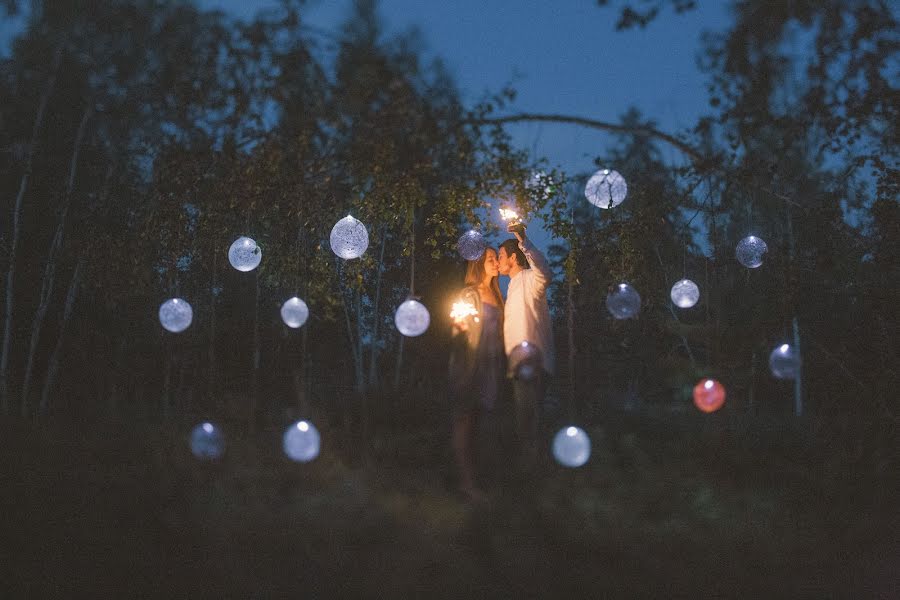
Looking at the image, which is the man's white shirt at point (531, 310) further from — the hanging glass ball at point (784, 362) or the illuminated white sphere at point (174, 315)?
the illuminated white sphere at point (174, 315)

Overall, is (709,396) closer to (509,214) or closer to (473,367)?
(509,214)

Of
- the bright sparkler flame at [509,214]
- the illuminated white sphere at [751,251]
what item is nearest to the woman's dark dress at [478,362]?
the bright sparkler flame at [509,214]

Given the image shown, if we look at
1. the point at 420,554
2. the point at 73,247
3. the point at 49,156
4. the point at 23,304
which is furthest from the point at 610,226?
the point at 23,304

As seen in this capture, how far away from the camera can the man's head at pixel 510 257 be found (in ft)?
21.1

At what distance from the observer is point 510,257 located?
6.46m

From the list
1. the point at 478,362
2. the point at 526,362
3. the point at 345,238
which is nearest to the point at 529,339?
the point at 526,362

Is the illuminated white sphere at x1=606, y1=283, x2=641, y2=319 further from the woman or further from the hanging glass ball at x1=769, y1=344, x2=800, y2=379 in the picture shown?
the woman

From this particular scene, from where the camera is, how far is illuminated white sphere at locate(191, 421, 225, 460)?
224 inches

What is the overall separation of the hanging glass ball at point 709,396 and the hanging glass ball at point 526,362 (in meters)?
3.91

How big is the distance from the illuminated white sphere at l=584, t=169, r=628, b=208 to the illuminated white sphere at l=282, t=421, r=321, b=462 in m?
3.27

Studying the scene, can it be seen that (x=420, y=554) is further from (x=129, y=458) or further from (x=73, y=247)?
(x=73, y=247)

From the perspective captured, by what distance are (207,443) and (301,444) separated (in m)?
0.71

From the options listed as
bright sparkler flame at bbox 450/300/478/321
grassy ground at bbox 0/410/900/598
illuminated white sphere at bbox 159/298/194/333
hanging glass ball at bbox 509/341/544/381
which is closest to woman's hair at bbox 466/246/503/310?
bright sparkler flame at bbox 450/300/478/321

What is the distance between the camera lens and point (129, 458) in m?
5.25
